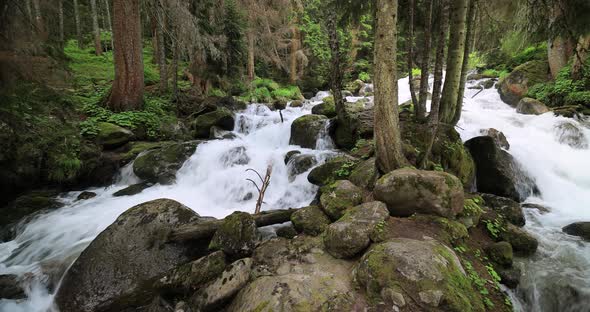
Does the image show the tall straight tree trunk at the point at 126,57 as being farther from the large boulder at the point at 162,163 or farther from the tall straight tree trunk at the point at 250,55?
the tall straight tree trunk at the point at 250,55

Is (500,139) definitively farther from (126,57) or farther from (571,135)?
(126,57)

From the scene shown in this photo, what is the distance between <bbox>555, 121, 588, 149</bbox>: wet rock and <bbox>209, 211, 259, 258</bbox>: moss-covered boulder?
1073cm

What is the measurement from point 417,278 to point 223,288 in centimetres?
219

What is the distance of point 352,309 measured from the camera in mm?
2584

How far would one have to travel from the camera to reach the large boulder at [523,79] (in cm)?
1295

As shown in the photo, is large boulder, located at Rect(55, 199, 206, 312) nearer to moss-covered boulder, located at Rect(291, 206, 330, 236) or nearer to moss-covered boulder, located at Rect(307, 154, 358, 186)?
moss-covered boulder, located at Rect(291, 206, 330, 236)

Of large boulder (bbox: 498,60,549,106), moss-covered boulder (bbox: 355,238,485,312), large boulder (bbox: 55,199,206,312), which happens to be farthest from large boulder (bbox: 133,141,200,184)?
large boulder (bbox: 498,60,549,106)

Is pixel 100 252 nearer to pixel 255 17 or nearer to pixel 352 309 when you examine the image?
pixel 352 309

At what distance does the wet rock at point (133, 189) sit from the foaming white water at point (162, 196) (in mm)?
186

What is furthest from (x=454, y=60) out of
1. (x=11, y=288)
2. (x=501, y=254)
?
(x=11, y=288)

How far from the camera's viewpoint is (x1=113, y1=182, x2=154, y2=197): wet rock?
724cm

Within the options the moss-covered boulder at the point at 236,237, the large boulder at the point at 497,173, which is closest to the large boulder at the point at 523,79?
the large boulder at the point at 497,173

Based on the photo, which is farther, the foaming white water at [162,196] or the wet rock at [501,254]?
the foaming white water at [162,196]

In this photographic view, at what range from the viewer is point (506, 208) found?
5.48 m
